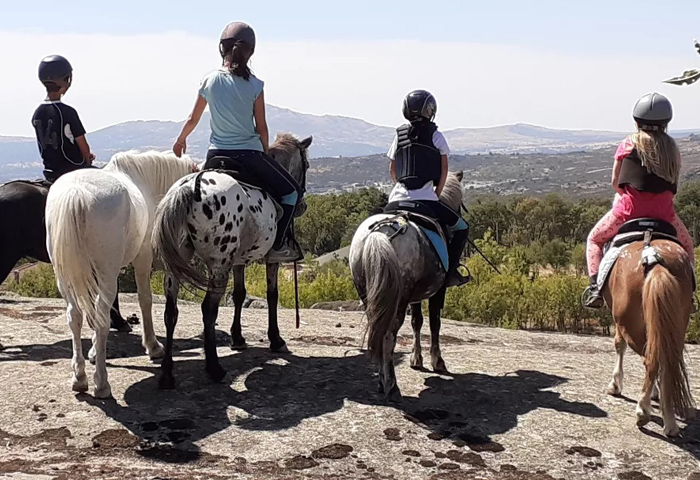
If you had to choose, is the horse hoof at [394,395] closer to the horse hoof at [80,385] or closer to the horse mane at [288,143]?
the horse hoof at [80,385]

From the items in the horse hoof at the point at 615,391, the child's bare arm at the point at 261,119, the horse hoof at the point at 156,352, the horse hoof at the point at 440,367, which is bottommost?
the horse hoof at the point at 615,391

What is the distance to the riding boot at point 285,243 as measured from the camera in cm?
744

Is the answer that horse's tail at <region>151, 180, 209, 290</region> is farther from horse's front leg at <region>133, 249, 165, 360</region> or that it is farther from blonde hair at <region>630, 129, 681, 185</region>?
blonde hair at <region>630, 129, 681, 185</region>

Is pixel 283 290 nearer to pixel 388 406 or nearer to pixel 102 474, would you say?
pixel 388 406

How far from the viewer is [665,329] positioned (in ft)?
17.7

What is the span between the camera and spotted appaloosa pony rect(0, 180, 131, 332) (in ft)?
25.2

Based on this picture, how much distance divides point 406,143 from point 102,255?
9.57 ft

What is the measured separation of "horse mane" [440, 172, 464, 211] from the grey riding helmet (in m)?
2.07

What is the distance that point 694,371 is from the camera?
7.94m

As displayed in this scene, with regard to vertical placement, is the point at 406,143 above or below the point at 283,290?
above

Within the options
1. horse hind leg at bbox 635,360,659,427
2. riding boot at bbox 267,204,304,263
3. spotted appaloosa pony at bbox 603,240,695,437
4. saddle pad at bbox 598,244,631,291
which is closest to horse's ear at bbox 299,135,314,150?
riding boot at bbox 267,204,304,263

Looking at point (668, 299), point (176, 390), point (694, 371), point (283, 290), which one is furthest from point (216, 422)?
point (283, 290)

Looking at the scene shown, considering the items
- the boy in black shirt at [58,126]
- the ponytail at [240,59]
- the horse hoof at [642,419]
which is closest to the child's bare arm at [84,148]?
the boy in black shirt at [58,126]

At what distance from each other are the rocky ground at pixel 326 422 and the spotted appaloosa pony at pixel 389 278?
0.50 m
